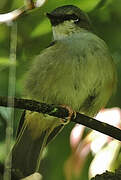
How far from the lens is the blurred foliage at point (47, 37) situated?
773mm

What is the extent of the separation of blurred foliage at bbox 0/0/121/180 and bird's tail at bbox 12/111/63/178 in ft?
0.07

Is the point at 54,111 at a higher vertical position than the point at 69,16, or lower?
lower

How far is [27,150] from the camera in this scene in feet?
2.72

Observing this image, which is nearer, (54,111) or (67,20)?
(54,111)

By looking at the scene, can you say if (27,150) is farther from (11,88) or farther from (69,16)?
(69,16)

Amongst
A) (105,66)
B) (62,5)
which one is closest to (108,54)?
(105,66)

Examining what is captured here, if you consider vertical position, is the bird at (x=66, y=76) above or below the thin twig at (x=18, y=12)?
below

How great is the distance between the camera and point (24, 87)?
2.68 feet

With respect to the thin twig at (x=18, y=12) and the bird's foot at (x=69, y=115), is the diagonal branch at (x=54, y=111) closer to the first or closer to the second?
the bird's foot at (x=69, y=115)

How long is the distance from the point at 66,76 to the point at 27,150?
0.18m

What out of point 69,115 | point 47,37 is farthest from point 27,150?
point 47,37

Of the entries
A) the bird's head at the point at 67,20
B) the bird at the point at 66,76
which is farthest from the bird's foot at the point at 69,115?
the bird's head at the point at 67,20

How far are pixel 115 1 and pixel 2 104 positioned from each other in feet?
1.07

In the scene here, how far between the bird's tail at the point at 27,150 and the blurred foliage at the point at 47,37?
0.07ft
